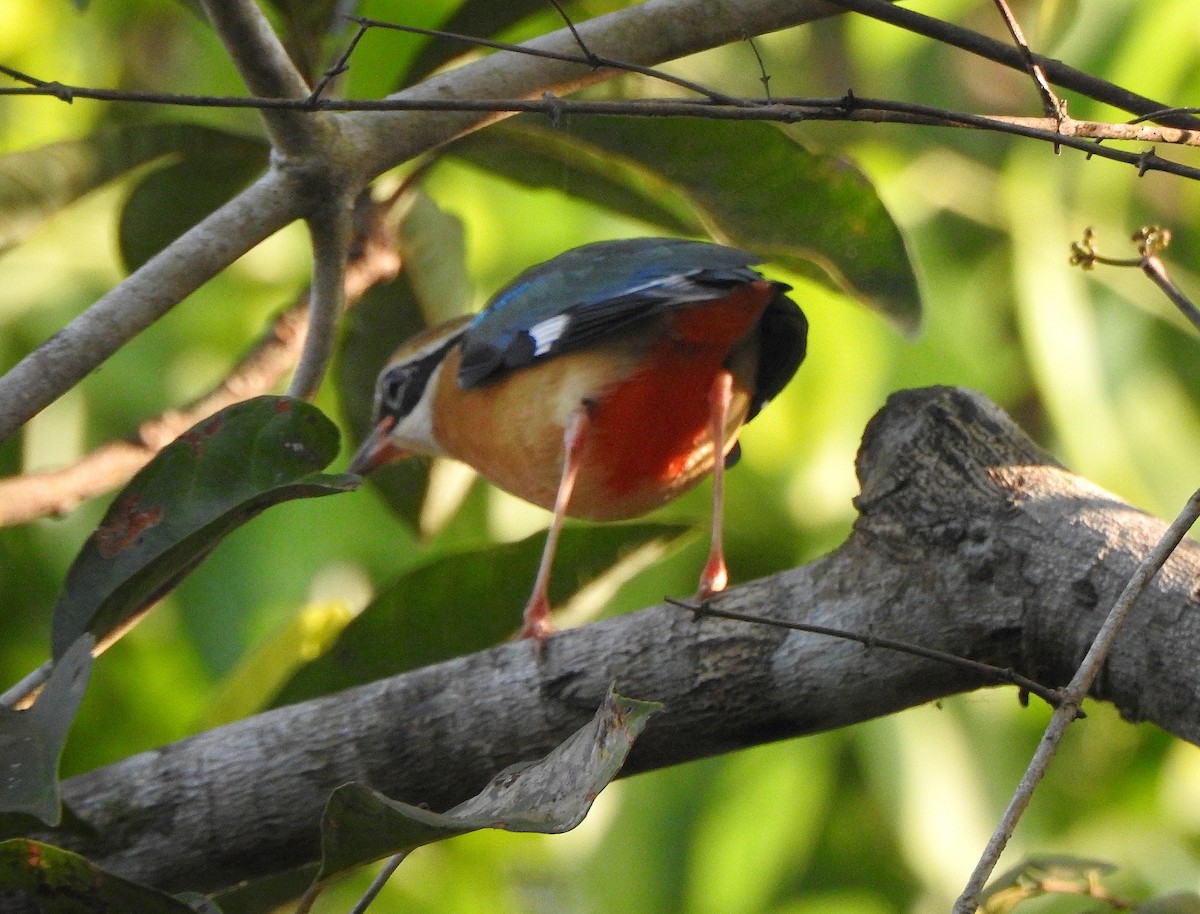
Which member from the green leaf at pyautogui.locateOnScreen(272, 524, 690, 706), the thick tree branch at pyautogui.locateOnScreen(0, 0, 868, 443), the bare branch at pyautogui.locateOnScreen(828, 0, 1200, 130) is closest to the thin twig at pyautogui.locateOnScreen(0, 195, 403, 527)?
the green leaf at pyautogui.locateOnScreen(272, 524, 690, 706)

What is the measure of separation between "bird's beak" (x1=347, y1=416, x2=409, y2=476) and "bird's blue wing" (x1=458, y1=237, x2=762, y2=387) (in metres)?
0.42

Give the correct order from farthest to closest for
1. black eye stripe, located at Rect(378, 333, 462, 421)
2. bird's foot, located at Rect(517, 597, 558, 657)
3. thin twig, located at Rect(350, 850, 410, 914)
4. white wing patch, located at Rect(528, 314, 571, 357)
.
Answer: black eye stripe, located at Rect(378, 333, 462, 421) → white wing patch, located at Rect(528, 314, 571, 357) → bird's foot, located at Rect(517, 597, 558, 657) → thin twig, located at Rect(350, 850, 410, 914)

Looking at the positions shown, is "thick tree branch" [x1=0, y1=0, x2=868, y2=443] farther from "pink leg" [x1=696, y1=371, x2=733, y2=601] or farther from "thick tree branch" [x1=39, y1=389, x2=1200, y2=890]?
"pink leg" [x1=696, y1=371, x2=733, y2=601]

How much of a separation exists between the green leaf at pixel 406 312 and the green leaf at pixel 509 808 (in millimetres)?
1780

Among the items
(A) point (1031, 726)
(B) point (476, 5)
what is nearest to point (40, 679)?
(B) point (476, 5)

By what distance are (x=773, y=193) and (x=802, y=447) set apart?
114 centimetres

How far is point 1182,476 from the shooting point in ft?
12.3

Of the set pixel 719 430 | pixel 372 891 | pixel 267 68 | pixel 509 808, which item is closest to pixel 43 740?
pixel 372 891

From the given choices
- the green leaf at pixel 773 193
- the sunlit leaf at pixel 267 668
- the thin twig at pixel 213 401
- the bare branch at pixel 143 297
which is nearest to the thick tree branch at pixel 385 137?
the bare branch at pixel 143 297

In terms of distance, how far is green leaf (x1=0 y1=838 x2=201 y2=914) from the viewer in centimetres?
162

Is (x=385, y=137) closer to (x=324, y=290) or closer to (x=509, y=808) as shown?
(x=324, y=290)

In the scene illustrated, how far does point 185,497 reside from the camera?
7.09 ft

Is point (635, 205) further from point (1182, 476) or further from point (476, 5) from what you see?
point (1182, 476)

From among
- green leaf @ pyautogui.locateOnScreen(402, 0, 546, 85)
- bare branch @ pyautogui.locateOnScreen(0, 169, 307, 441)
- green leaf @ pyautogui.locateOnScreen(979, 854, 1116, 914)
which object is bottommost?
green leaf @ pyautogui.locateOnScreen(979, 854, 1116, 914)
